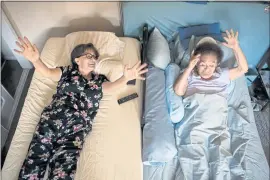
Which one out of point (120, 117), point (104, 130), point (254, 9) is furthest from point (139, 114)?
point (254, 9)

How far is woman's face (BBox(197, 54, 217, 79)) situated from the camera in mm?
1467

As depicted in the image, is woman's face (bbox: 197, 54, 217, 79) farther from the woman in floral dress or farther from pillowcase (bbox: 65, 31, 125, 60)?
pillowcase (bbox: 65, 31, 125, 60)

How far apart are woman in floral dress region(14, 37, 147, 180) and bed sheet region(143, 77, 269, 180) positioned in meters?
0.43

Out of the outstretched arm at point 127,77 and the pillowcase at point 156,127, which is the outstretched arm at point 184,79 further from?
the outstretched arm at point 127,77

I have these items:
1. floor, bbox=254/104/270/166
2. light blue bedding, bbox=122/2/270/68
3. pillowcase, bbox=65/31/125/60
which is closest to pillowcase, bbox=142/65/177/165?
pillowcase, bbox=65/31/125/60

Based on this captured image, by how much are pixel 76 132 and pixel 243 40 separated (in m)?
1.34

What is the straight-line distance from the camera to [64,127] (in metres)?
1.39

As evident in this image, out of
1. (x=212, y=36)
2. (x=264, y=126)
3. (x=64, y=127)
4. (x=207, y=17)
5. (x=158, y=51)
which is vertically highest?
(x=207, y=17)

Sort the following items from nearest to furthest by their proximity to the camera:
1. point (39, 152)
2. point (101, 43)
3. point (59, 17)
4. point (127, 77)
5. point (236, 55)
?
1. point (39, 152)
2. point (127, 77)
3. point (236, 55)
4. point (101, 43)
5. point (59, 17)

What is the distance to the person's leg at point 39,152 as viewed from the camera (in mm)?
1243

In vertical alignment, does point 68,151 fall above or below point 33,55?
below

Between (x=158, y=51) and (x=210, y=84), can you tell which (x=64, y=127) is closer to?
(x=158, y=51)

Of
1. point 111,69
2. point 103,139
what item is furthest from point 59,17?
point 103,139

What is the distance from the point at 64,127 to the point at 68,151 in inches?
5.6
